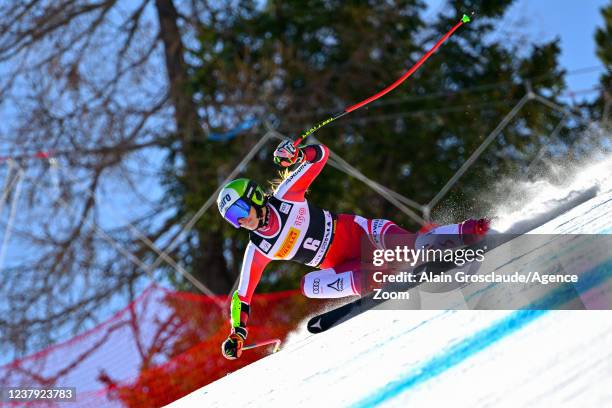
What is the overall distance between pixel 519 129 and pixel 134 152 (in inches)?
235

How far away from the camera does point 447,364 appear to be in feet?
8.95

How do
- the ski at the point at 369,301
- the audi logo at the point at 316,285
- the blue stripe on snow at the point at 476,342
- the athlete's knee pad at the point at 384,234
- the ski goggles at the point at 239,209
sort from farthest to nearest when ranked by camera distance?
the audi logo at the point at 316,285, the athlete's knee pad at the point at 384,234, the ski goggles at the point at 239,209, the ski at the point at 369,301, the blue stripe on snow at the point at 476,342

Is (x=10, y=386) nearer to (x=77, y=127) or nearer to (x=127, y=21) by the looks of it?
(x=77, y=127)

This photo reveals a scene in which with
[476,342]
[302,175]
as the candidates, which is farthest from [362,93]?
[476,342]

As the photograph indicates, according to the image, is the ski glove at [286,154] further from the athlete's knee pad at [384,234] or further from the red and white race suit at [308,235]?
the athlete's knee pad at [384,234]

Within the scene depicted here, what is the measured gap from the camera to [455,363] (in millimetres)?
2705

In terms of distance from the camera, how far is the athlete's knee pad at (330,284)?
4.61 meters

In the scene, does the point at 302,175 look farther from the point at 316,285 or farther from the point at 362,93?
the point at 362,93

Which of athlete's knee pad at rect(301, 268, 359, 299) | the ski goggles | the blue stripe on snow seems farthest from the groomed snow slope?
the ski goggles

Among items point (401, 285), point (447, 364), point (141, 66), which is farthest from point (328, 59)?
point (447, 364)

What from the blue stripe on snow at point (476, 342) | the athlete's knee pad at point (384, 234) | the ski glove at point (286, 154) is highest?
the ski glove at point (286, 154)

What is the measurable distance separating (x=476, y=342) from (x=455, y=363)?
131 millimetres

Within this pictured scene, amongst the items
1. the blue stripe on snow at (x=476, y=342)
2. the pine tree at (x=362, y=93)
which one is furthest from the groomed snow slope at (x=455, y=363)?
the pine tree at (x=362, y=93)

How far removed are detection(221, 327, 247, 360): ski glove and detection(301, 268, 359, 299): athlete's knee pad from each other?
0.48m
